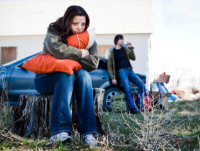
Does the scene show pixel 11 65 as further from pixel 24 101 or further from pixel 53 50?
pixel 53 50

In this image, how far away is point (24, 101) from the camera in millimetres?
2775

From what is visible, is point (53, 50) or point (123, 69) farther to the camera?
point (123, 69)

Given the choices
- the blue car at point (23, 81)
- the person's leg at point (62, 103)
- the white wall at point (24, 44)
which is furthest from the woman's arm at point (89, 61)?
the white wall at point (24, 44)

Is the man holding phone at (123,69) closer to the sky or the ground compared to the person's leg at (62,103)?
closer to the sky

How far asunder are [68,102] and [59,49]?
2.01ft

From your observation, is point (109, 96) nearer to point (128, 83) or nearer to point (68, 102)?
point (128, 83)

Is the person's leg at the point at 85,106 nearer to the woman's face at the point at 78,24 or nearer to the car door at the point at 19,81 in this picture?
the woman's face at the point at 78,24

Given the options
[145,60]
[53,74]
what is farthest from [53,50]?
[145,60]

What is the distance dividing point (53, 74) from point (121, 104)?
3.24m

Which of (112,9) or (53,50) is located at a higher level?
(112,9)

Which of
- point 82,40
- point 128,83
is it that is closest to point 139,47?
point 128,83

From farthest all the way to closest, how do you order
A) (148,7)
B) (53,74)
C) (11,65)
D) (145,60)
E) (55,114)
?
(148,7) < (145,60) < (11,65) < (53,74) < (55,114)

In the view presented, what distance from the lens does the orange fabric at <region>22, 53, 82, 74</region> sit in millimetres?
2307

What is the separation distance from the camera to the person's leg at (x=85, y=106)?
2.27 m
